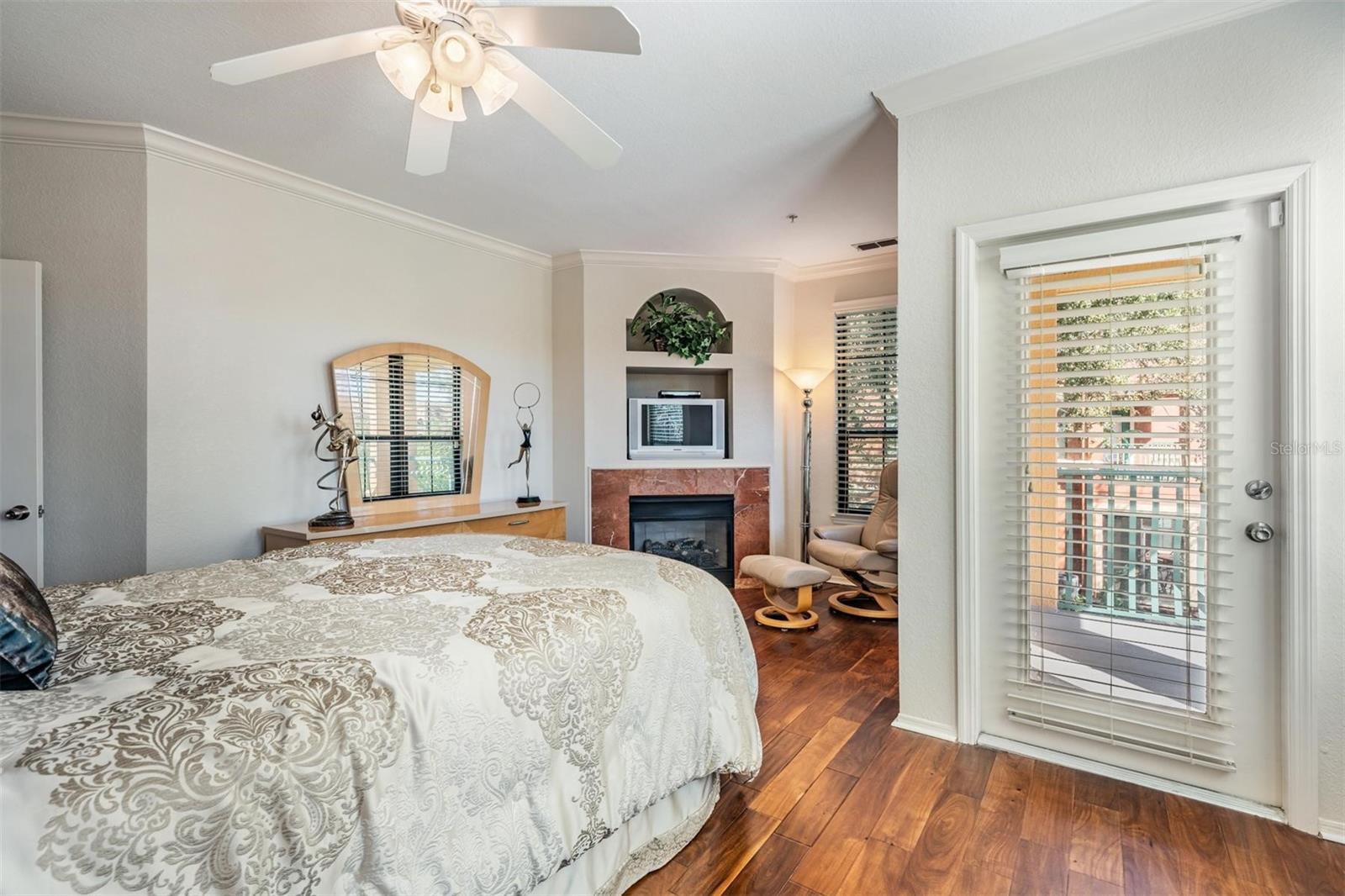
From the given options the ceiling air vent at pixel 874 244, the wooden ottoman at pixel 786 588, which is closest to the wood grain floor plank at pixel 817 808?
the wooden ottoman at pixel 786 588

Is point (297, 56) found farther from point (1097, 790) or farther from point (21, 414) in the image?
point (1097, 790)

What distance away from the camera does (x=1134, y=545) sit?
2072 mm

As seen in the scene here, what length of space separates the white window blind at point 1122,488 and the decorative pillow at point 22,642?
8.77ft

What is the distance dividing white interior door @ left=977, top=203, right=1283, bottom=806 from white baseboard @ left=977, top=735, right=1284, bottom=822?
2 centimetres

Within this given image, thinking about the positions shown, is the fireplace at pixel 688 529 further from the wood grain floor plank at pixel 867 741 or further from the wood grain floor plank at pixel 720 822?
the wood grain floor plank at pixel 720 822

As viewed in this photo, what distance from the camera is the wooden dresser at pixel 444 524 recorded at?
10.1 ft

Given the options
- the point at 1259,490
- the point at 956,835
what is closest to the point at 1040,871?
the point at 956,835

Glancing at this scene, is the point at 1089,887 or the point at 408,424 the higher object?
the point at 408,424

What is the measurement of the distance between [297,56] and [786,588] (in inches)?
130

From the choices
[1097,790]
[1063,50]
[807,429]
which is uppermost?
[1063,50]

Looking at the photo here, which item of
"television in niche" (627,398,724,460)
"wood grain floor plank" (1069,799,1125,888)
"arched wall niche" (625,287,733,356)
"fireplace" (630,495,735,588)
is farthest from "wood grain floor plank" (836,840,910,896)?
"arched wall niche" (625,287,733,356)

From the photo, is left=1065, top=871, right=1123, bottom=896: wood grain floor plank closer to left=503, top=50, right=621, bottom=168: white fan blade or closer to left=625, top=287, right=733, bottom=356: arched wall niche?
left=503, top=50, right=621, bottom=168: white fan blade

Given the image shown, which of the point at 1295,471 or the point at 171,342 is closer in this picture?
the point at 1295,471

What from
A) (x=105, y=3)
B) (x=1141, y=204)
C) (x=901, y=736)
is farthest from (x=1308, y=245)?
(x=105, y=3)
